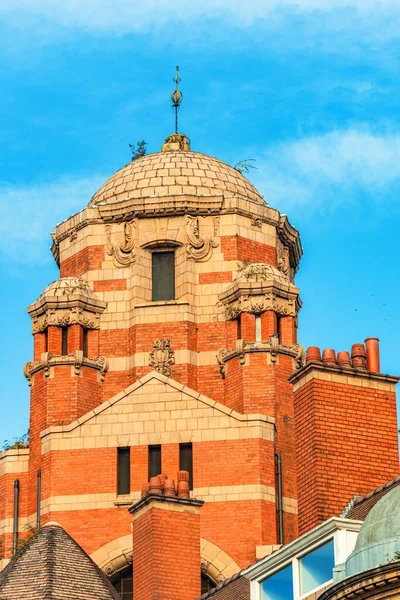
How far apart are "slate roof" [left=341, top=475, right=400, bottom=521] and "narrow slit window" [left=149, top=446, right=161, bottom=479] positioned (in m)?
17.8

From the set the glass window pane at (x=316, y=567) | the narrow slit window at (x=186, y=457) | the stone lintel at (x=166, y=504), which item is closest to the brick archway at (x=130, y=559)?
the narrow slit window at (x=186, y=457)

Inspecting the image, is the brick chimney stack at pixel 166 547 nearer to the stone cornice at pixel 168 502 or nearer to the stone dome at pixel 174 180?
the stone cornice at pixel 168 502

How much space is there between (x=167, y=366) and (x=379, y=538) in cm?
2972

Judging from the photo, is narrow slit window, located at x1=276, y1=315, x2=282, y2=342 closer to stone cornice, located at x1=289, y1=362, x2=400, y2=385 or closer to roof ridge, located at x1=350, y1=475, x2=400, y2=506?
stone cornice, located at x1=289, y1=362, x2=400, y2=385

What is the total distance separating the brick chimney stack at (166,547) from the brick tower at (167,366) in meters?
10.7

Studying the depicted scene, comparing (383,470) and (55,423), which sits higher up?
(55,423)

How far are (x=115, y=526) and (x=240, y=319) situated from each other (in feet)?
25.1

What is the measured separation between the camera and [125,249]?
197ft

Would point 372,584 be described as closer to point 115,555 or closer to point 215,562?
point 215,562

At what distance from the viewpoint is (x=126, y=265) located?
6016cm

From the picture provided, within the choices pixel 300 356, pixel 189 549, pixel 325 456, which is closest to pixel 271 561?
pixel 325 456

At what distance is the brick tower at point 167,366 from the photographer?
5319 centimetres

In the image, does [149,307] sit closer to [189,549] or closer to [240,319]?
[240,319]

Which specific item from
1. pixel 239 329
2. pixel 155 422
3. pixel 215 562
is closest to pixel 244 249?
pixel 239 329
